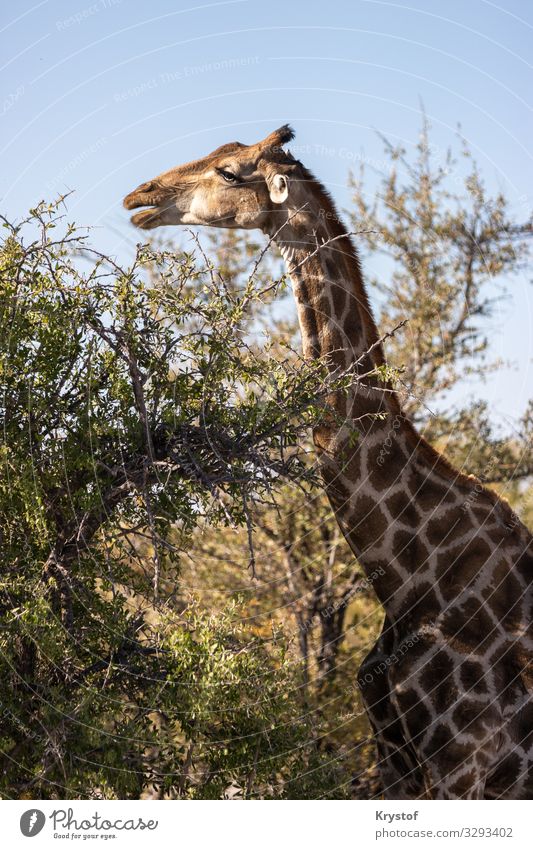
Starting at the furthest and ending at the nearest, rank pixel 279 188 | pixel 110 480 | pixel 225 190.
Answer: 1. pixel 225 190
2. pixel 279 188
3. pixel 110 480

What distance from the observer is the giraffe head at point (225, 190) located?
685 cm

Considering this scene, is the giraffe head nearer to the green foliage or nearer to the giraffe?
the giraffe

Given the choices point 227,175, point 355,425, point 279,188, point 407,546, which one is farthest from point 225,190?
point 407,546

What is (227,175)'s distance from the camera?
6961 millimetres

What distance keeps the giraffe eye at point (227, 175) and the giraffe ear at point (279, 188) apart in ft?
1.13

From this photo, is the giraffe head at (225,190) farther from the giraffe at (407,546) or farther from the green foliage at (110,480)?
the green foliage at (110,480)

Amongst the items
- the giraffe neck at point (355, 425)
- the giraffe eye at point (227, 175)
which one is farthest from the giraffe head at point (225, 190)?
the giraffe neck at point (355, 425)

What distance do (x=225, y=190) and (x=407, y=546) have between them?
2.65 meters

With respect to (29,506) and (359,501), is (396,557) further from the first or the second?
(29,506)

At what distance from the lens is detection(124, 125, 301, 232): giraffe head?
22.5 feet

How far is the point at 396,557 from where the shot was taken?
6406mm

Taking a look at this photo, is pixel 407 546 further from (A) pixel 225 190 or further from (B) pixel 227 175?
(B) pixel 227 175

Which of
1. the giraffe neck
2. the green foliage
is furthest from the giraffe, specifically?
the green foliage
